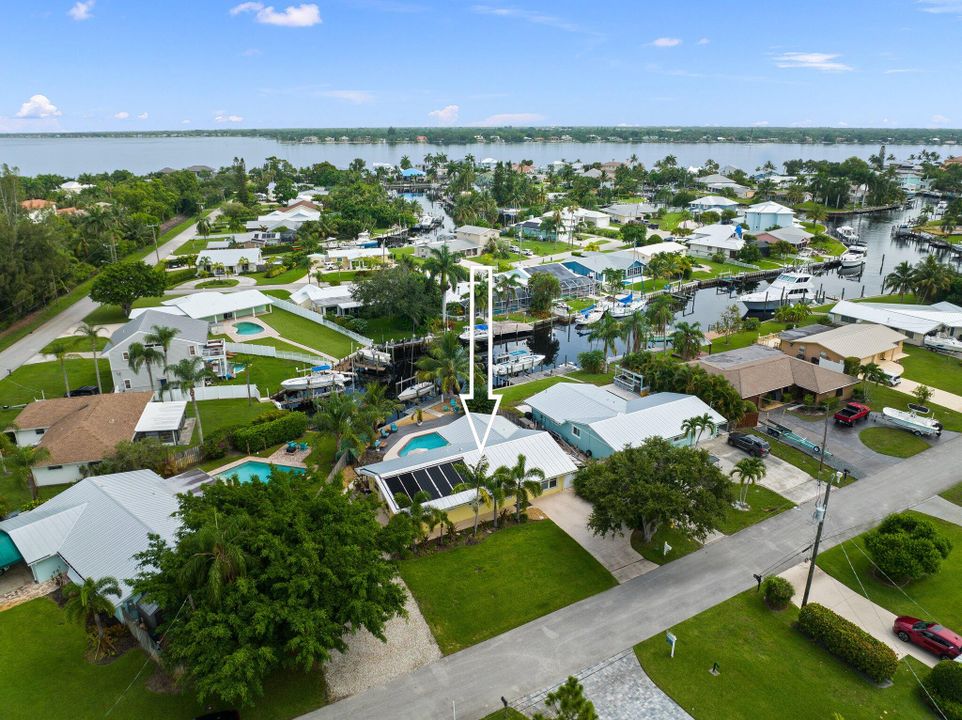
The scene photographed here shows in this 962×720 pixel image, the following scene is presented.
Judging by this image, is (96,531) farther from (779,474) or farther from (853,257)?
(853,257)

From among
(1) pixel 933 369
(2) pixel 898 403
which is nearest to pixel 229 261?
(2) pixel 898 403

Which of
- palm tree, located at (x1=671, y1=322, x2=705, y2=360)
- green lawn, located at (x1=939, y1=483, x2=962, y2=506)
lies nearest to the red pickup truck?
green lawn, located at (x1=939, y1=483, x2=962, y2=506)

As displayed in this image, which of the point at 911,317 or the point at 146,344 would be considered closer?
the point at 146,344

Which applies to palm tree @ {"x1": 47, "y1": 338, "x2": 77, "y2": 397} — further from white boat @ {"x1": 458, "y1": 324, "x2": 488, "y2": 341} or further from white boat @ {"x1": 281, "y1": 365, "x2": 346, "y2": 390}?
white boat @ {"x1": 458, "y1": 324, "x2": 488, "y2": 341}

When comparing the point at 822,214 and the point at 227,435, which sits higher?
the point at 822,214

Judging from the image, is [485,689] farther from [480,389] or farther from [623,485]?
[480,389]

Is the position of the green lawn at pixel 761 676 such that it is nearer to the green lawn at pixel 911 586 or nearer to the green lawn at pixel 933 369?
the green lawn at pixel 911 586

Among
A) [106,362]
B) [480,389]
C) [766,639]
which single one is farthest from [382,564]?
[106,362]
